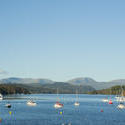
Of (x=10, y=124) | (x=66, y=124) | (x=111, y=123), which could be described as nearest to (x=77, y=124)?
(x=66, y=124)

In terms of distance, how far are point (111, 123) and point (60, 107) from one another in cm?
8472

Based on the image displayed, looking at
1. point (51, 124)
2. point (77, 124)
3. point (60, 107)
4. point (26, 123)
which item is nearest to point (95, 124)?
point (77, 124)

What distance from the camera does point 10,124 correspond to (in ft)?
348

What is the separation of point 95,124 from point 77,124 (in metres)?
5.90

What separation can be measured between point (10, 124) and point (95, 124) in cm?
2756

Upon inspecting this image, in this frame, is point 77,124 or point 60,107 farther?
point 60,107

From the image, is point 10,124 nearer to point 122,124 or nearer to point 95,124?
point 95,124

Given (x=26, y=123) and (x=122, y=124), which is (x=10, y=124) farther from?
(x=122, y=124)

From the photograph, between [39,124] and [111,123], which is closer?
→ [39,124]

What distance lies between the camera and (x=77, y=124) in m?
111

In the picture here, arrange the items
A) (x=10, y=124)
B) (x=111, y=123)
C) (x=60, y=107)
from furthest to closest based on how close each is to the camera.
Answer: (x=60, y=107) → (x=111, y=123) → (x=10, y=124)

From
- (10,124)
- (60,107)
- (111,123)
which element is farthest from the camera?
(60,107)

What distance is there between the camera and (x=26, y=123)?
360 feet

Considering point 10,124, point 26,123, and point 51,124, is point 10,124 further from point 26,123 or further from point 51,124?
point 51,124
